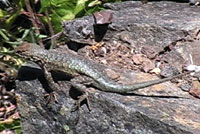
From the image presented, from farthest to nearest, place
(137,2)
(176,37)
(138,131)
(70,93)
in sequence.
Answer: (137,2)
(176,37)
(70,93)
(138,131)

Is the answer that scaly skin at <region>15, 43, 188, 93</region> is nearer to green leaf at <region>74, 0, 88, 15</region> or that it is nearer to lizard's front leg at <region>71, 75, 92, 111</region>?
lizard's front leg at <region>71, 75, 92, 111</region>

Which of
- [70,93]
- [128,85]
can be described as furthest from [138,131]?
[70,93]

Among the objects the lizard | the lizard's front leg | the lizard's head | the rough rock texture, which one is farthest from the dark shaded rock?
the lizard's front leg

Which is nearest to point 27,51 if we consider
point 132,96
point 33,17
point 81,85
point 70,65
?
point 70,65

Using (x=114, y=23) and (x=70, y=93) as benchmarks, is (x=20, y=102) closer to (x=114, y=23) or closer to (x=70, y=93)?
(x=70, y=93)

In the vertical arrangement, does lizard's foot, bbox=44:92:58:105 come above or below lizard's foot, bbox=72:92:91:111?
below

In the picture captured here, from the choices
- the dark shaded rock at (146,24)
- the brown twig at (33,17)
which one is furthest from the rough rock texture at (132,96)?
the brown twig at (33,17)

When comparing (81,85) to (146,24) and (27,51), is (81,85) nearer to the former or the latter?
(27,51)

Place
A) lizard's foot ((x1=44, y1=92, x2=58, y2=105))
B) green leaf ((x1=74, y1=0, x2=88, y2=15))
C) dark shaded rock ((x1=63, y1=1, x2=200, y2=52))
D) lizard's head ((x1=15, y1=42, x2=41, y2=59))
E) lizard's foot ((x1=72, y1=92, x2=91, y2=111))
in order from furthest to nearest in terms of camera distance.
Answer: green leaf ((x1=74, y1=0, x2=88, y2=15)) → dark shaded rock ((x1=63, y1=1, x2=200, y2=52)) → lizard's head ((x1=15, y1=42, x2=41, y2=59)) → lizard's foot ((x1=44, y1=92, x2=58, y2=105)) → lizard's foot ((x1=72, y1=92, x2=91, y2=111))
